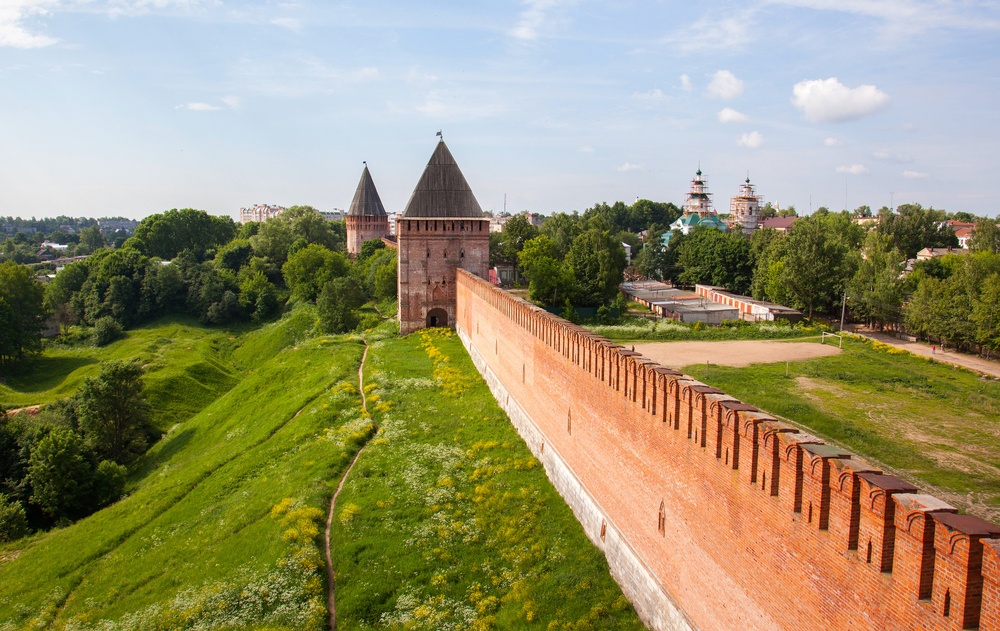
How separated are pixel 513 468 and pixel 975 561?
12565 mm

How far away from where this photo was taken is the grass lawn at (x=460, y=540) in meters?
11.9

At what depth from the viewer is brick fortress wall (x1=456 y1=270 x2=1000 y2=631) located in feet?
18.9

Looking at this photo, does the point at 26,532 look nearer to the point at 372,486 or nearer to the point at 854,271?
the point at 372,486

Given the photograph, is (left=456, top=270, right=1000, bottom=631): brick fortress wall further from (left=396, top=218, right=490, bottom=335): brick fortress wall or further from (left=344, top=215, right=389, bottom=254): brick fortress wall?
(left=344, top=215, right=389, bottom=254): brick fortress wall

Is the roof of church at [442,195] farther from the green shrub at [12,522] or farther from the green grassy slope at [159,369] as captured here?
the green shrub at [12,522]

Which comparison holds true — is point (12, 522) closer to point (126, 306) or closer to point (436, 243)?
point (436, 243)

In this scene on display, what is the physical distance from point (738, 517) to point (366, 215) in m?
58.9

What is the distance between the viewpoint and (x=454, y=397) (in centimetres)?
2298

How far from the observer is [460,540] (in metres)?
14.1

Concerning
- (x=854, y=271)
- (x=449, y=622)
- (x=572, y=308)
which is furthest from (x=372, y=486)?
(x=854, y=271)

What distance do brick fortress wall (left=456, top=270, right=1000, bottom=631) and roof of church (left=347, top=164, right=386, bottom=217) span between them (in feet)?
167

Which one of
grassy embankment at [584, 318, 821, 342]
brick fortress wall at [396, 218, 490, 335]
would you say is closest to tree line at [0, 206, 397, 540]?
brick fortress wall at [396, 218, 490, 335]

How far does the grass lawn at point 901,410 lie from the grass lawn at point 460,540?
8590 mm

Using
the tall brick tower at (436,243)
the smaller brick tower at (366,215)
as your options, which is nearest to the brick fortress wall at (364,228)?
the smaller brick tower at (366,215)
